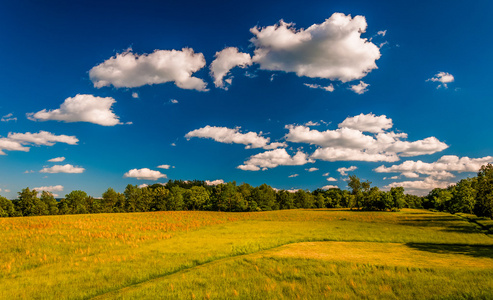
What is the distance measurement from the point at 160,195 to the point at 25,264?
104136 millimetres

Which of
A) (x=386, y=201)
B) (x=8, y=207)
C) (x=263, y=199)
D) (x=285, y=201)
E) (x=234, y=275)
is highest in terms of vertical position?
(x=234, y=275)

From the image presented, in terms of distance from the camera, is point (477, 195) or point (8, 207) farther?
point (8, 207)

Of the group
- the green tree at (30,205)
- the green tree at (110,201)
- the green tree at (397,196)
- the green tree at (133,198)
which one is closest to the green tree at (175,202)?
the green tree at (133,198)

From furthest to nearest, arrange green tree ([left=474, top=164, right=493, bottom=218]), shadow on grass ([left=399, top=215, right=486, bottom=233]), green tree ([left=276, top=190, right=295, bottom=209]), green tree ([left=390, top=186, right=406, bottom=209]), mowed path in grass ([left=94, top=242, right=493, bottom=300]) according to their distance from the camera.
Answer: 1. green tree ([left=276, top=190, right=295, bottom=209])
2. green tree ([left=390, top=186, right=406, bottom=209])
3. green tree ([left=474, top=164, right=493, bottom=218])
4. shadow on grass ([left=399, top=215, right=486, bottom=233])
5. mowed path in grass ([left=94, top=242, right=493, bottom=300])

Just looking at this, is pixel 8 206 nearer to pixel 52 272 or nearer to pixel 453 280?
pixel 52 272

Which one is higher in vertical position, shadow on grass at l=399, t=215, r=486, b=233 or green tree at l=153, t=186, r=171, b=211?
green tree at l=153, t=186, r=171, b=211

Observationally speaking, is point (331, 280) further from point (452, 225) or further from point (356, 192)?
point (356, 192)

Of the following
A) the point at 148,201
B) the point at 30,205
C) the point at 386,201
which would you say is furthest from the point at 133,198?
A: the point at 386,201

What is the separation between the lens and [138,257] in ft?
64.3

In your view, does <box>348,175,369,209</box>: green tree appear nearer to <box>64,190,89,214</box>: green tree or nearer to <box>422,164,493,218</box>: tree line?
<box>422,164,493,218</box>: tree line

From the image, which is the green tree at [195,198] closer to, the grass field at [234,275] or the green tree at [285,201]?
the green tree at [285,201]

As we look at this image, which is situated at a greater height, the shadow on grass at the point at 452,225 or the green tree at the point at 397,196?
the green tree at the point at 397,196

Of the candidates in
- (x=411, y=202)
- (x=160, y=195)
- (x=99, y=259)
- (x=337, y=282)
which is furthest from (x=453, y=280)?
(x=411, y=202)

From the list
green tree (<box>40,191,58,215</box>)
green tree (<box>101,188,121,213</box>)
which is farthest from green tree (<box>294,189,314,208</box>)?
green tree (<box>40,191,58,215</box>)
